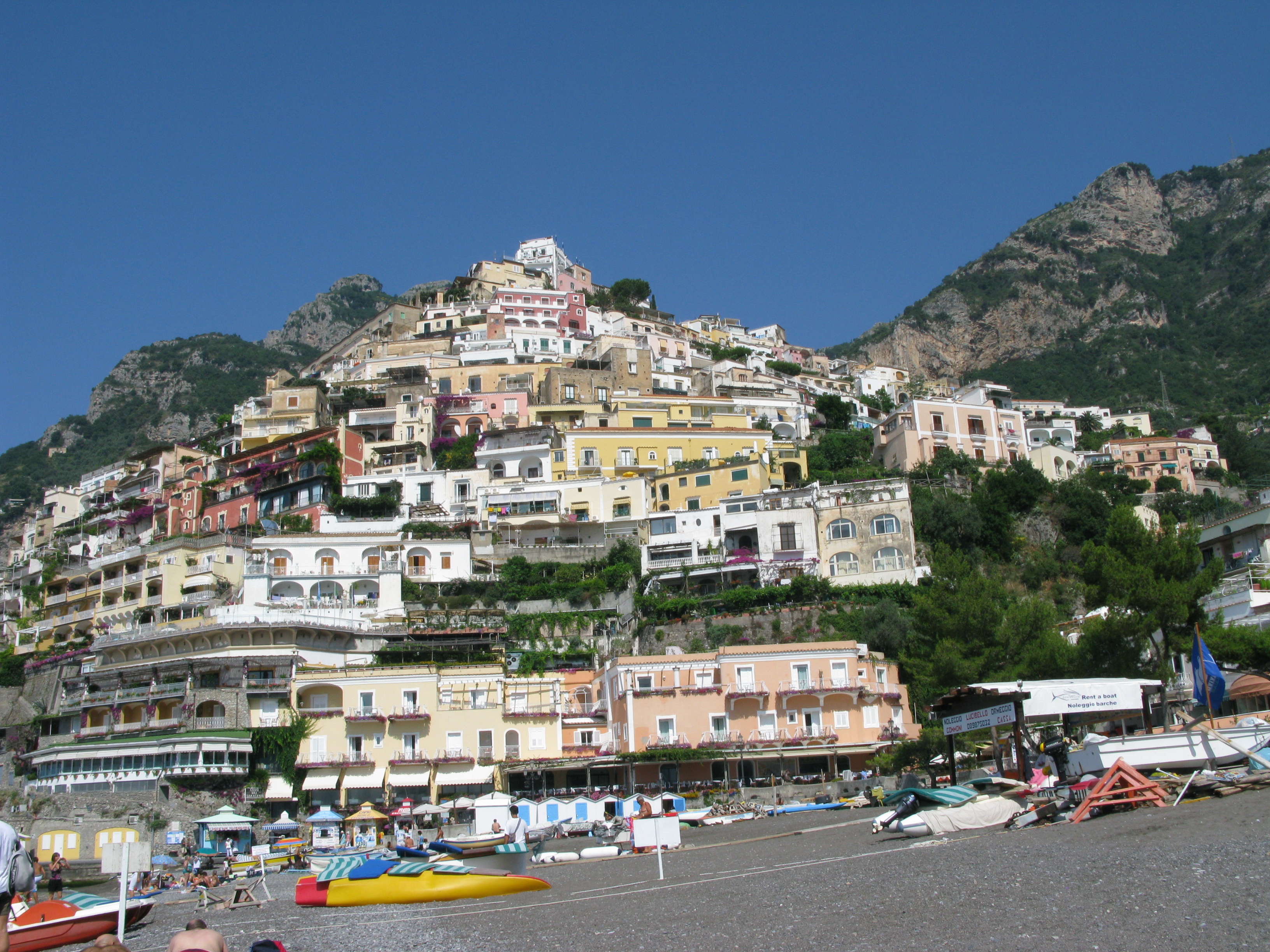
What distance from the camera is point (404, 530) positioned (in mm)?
58906

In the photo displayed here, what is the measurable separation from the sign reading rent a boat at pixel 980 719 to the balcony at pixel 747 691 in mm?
17457

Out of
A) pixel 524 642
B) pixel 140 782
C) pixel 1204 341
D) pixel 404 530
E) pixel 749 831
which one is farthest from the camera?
pixel 1204 341

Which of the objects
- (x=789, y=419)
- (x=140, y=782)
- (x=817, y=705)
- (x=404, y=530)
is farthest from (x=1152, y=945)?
(x=789, y=419)

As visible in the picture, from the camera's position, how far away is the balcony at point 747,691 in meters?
43.2

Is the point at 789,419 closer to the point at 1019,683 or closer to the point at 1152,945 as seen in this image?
the point at 1019,683

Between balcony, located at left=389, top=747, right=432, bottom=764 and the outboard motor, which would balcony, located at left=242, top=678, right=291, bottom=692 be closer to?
balcony, located at left=389, top=747, right=432, bottom=764

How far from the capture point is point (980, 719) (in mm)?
24234

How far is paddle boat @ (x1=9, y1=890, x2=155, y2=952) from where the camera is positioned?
747 inches

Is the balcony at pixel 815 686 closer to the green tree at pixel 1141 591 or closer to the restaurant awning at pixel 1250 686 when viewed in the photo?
the green tree at pixel 1141 591

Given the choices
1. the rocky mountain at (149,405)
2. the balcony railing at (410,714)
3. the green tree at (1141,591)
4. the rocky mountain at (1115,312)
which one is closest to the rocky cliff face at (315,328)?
the rocky mountain at (149,405)

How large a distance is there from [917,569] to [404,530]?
88.8 feet

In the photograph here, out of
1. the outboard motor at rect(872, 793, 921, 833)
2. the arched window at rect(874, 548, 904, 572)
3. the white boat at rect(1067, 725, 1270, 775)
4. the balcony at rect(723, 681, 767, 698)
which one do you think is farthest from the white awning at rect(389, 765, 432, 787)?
the white boat at rect(1067, 725, 1270, 775)

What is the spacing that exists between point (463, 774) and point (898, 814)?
981 inches

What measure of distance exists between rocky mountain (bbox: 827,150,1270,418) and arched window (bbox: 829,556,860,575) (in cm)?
7058
